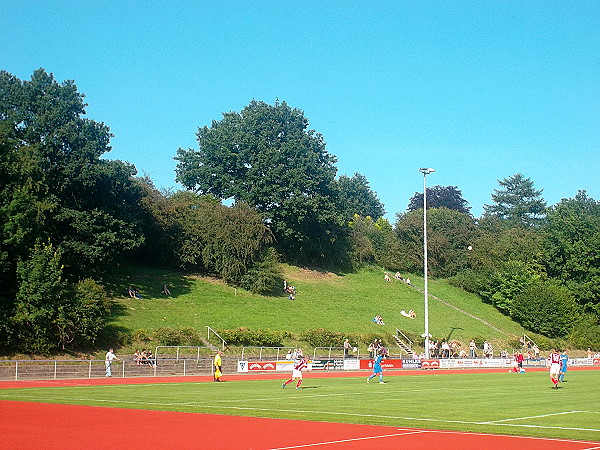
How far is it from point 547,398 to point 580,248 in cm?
7514

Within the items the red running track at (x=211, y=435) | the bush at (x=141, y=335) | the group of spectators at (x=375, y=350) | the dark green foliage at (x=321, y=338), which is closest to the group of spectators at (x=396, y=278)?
the group of spectators at (x=375, y=350)

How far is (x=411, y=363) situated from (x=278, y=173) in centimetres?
3349

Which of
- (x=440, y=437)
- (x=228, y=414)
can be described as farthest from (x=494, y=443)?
(x=228, y=414)

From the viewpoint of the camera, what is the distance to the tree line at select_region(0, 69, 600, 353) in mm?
50062

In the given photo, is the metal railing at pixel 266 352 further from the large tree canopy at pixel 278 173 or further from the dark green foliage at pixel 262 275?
the large tree canopy at pixel 278 173

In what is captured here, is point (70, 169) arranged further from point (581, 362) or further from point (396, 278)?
point (581, 362)

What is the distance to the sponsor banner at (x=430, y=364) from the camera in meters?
63.3

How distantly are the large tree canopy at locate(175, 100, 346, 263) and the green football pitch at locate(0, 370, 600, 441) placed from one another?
1920 inches

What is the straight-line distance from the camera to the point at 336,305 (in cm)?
7925

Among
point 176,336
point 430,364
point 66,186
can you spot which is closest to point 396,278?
point 430,364

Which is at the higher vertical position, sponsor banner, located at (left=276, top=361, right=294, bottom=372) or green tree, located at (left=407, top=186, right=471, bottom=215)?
green tree, located at (left=407, top=186, right=471, bottom=215)

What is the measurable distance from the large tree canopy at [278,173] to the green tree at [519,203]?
66.3 meters

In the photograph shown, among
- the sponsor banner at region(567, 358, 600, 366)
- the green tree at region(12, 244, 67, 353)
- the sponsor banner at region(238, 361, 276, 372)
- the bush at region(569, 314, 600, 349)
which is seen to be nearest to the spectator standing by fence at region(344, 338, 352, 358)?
the sponsor banner at region(238, 361, 276, 372)

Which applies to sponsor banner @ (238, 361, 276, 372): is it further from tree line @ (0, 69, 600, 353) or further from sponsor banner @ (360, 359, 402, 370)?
tree line @ (0, 69, 600, 353)
